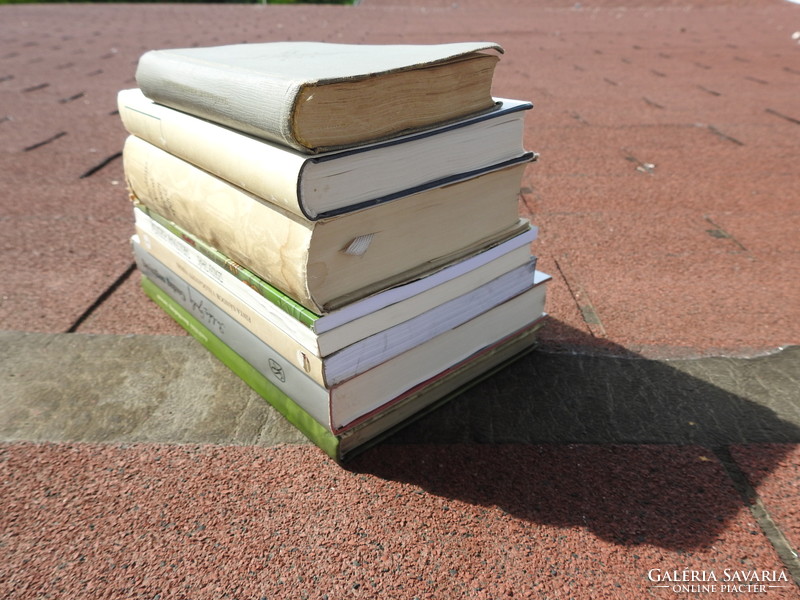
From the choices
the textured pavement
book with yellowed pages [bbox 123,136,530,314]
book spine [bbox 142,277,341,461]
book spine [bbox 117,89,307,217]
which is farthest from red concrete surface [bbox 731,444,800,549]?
book spine [bbox 117,89,307,217]

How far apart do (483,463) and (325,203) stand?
0.64 meters

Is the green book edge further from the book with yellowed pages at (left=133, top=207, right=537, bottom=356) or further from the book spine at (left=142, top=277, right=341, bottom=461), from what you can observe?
the book spine at (left=142, top=277, right=341, bottom=461)

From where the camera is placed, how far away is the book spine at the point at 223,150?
106cm

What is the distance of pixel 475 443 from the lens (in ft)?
4.49

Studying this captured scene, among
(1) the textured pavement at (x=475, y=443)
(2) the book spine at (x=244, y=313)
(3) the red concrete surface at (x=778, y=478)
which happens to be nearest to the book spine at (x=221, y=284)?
(2) the book spine at (x=244, y=313)

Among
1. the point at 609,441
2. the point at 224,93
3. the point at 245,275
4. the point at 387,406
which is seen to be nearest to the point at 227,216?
the point at 245,275

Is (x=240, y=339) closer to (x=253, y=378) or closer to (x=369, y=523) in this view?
(x=253, y=378)

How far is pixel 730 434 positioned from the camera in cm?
137

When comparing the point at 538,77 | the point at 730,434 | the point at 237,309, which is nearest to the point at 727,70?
the point at 538,77

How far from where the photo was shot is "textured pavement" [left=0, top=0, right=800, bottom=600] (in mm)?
1077

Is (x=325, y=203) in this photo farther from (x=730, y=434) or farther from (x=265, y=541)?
(x=730, y=434)

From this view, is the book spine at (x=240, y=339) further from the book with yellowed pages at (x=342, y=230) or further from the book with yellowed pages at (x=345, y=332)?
the book with yellowed pages at (x=342, y=230)

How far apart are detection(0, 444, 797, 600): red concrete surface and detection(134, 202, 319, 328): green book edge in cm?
35

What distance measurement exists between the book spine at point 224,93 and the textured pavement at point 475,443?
0.68 metres
